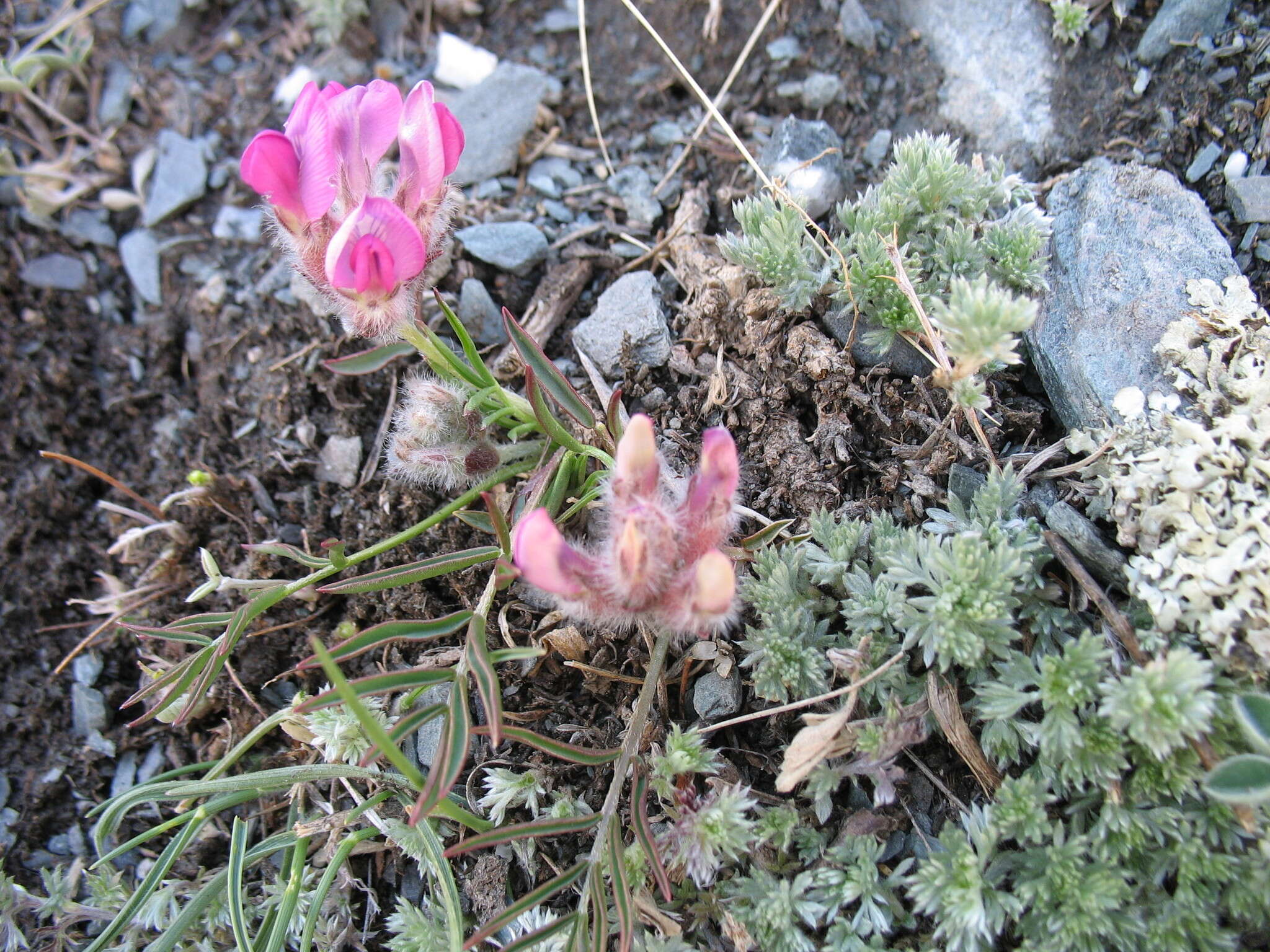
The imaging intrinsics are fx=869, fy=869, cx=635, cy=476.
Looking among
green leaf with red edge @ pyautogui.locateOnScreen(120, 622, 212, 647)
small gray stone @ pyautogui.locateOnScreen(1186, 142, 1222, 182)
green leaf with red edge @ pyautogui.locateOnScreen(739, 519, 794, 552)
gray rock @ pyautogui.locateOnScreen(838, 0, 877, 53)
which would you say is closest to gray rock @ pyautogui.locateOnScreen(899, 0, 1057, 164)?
gray rock @ pyautogui.locateOnScreen(838, 0, 877, 53)

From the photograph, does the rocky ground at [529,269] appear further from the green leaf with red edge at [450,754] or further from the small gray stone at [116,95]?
the green leaf with red edge at [450,754]

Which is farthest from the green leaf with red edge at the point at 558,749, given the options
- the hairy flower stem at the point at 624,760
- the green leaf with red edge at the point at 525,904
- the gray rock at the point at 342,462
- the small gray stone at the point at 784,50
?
the small gray stone at the point at 784,50

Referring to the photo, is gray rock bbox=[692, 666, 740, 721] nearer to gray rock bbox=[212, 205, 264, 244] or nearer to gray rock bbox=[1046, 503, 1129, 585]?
gray rock bbox=[1046, 503, 1129, 585]

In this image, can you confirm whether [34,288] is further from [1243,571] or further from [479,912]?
[1243,571]

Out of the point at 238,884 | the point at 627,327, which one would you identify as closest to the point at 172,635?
the point at 238,884

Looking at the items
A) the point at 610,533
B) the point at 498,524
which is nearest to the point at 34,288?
the point at 498,524

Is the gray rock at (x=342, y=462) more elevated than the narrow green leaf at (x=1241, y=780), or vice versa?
the narrow green leaf at (x=1241, y=780)
